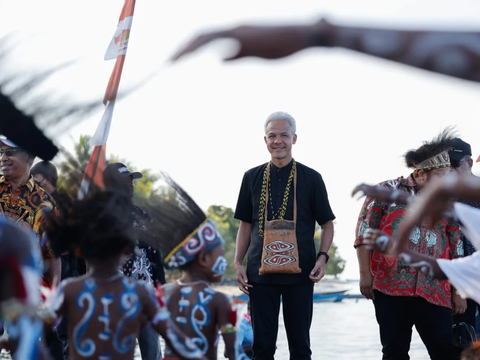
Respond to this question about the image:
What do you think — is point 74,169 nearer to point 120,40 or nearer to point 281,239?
point 120,40

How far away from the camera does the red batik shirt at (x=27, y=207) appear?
5.19 meters

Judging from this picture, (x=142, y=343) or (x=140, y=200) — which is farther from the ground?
(x=140, y=200)

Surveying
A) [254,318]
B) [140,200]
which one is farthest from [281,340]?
[140,200]

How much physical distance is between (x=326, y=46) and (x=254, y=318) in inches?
172

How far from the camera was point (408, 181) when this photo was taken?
5180mm

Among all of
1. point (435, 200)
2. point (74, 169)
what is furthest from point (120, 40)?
point (435, 200)

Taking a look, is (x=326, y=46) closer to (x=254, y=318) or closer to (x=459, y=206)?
(x=459, y=206)

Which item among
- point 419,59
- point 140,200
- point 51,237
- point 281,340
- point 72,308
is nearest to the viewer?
point 419,59

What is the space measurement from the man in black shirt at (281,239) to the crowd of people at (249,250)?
10mm

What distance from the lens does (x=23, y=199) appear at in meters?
5.28

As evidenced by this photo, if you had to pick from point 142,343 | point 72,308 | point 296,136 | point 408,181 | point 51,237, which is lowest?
point 142,343

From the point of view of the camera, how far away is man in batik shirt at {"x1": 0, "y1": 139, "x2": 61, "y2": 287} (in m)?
5.20

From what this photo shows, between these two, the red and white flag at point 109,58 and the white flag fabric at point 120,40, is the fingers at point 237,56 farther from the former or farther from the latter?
the white flag fabric at point 120,40

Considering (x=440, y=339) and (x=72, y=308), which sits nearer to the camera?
(x=72, y=308)
